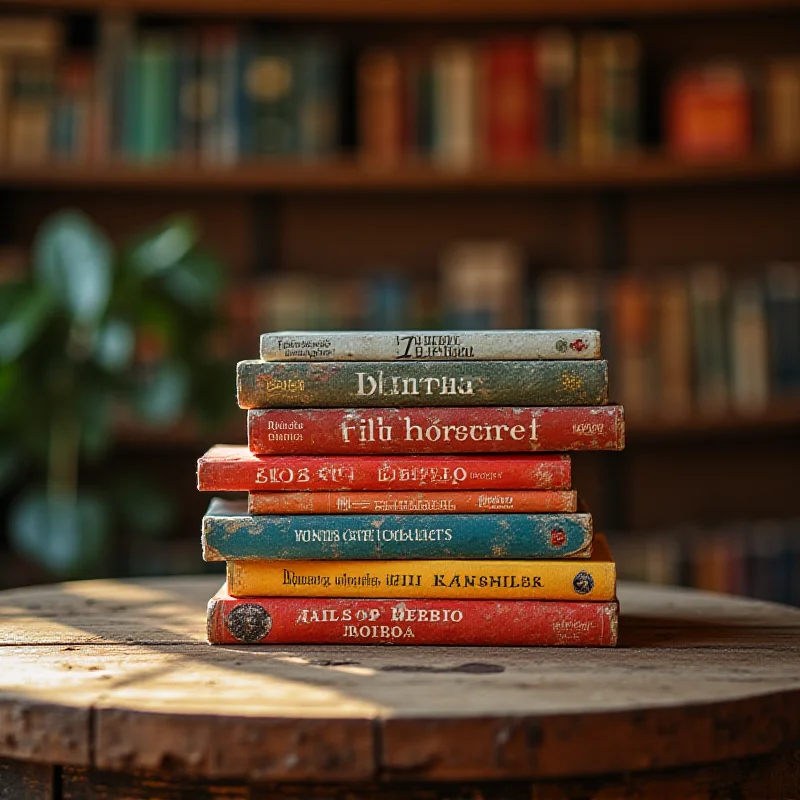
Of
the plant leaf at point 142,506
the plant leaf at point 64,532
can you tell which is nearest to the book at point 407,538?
the plant leaf at point 64,532

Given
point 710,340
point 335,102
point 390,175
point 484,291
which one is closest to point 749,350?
point 710,340

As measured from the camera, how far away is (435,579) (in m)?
0.90

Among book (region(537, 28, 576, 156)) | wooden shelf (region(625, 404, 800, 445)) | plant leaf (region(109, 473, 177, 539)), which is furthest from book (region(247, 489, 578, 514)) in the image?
book (region(537, 28, 576, 156))

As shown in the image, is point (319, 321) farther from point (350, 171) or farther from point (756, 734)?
point (756, 734)

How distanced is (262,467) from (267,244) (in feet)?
5.60

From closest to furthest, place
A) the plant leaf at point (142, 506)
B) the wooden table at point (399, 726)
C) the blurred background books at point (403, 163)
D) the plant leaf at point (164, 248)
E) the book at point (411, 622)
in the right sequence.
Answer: the wooden table at point (399, 726) < the book at point (411, 622) < the plant leaf at point (164, 248) < the plant leaf at point (142, 506) < the blurred background books at point (403, 163)

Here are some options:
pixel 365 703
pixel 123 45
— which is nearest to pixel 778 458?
pixel 123 45

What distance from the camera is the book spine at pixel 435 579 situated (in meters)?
0.90

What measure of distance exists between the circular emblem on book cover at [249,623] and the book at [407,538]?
0.13 ft

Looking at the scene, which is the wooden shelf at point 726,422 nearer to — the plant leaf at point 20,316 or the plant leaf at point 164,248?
the plant leaf at point 164,248

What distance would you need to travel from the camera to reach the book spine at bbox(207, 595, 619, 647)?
2.94 ft

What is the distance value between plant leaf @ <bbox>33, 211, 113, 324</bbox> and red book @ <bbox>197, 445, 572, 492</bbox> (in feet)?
3.76

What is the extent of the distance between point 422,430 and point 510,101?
5.03 feet

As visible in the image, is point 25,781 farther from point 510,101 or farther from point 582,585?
point 510,101
